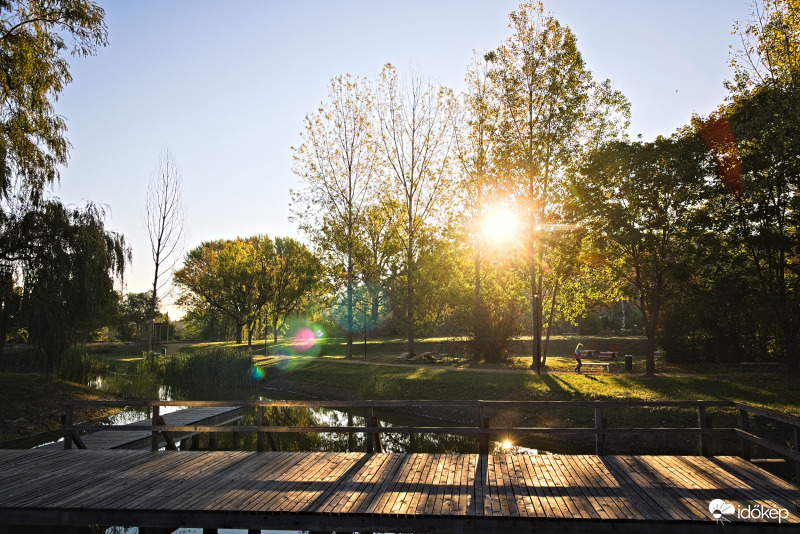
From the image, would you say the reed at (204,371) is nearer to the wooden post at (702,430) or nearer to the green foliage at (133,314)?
the wooden post at (702,430)

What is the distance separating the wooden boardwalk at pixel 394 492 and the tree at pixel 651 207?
1502cm

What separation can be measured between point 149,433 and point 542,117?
21193 millimetres

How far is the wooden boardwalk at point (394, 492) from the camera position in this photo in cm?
714

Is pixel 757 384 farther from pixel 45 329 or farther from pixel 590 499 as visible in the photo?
pixel 45 329

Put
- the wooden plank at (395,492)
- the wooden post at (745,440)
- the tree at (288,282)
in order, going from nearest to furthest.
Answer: the wooden plank at (395,492)
the wooden post at (745,440)
the tree at (288,282)

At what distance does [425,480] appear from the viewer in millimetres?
8773

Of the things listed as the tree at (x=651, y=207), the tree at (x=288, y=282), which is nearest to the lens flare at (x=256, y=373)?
the tree at (x=288, y=282)

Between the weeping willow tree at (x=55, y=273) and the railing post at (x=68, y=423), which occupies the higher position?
the weeping willow tree at (x=55, y=273)

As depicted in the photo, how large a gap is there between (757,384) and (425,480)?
1678 centimetres

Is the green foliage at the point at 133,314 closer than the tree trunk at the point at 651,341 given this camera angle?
No

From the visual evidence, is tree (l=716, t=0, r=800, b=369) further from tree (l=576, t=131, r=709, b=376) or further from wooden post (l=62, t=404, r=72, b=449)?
wooden post (l=62, t=404, r=72, b=449)

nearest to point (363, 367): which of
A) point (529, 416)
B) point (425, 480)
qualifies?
point (529, 416)

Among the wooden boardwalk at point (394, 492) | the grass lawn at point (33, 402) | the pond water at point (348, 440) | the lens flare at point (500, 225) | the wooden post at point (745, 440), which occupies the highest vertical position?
the lens flare at point (500, 225)

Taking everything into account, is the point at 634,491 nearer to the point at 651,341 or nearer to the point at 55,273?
the point at 651,341
